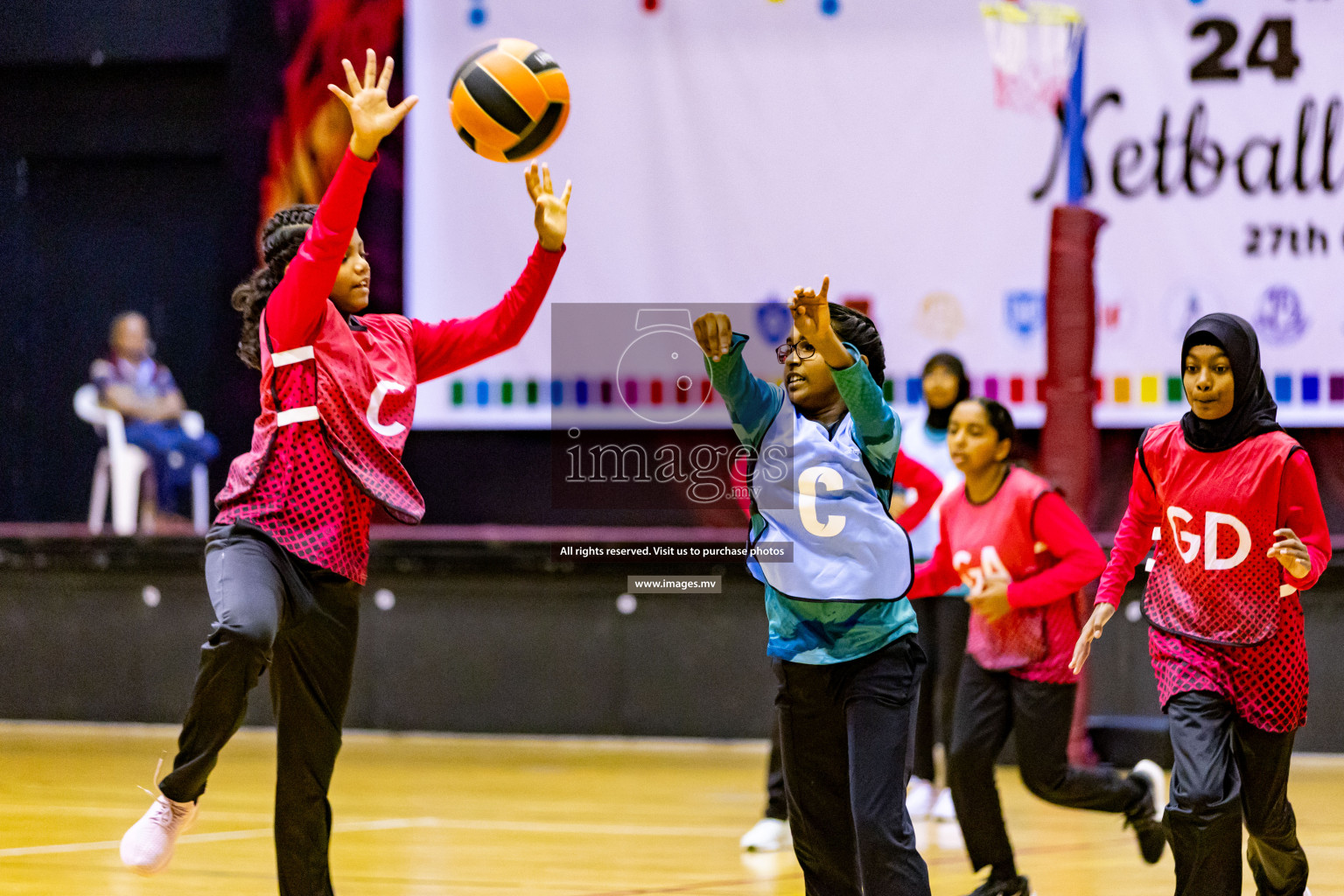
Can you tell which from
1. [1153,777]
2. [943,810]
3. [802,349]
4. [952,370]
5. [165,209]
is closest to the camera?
[802,349]

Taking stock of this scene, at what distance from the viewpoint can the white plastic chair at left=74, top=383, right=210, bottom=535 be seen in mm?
9289

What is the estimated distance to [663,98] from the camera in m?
9.00

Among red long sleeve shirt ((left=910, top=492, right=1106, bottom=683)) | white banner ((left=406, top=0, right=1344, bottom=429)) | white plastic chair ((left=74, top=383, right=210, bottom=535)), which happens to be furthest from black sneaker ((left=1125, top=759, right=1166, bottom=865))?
white plastic chair ((left=74, top=383, right=210, bottom=535))

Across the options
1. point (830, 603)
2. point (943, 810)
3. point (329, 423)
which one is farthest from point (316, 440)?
point (943, 810)

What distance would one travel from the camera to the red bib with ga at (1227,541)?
13.5ft

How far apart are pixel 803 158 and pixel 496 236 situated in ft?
5.86

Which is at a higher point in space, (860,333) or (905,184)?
(905,184)

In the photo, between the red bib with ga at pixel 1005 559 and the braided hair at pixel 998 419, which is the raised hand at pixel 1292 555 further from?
the braided hair at pixel 998 419

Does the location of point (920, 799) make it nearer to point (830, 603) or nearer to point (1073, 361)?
point (1073, 361)

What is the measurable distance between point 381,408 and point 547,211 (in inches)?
27.8

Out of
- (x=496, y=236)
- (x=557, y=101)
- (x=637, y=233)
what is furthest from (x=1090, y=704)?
(x=557, y=101)

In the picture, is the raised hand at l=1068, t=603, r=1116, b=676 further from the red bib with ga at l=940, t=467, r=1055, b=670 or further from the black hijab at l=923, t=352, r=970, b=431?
the black hijab at l=923, t=352, r=970, b=431

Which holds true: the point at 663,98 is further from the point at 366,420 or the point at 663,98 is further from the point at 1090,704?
the point at 366,420

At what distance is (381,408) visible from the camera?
13.3 feet
